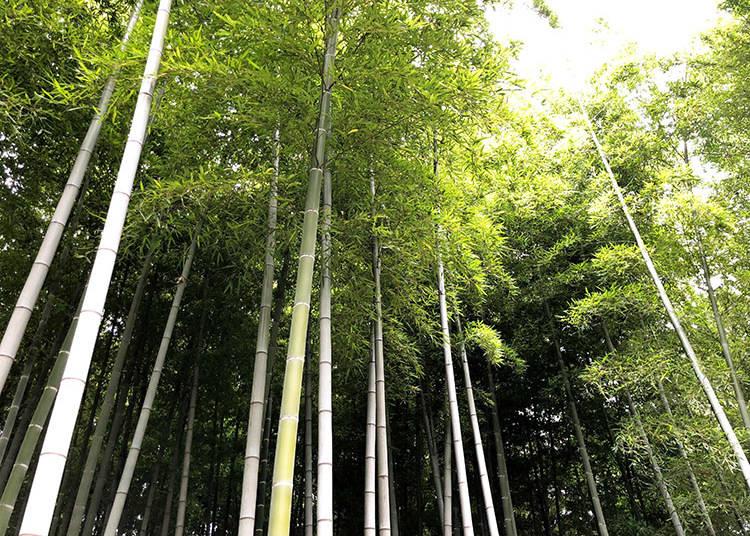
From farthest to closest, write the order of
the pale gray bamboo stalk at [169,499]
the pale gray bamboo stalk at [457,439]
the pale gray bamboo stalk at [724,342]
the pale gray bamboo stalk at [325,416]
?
the pale gray bamboo stalk at [169,499] < the pale gray bamboo stalk at [724,342] < the pale gray bamboo stalk at [457,439] < the pale gray bamboo stalk at [325,416]

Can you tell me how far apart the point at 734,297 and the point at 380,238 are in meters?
3.65

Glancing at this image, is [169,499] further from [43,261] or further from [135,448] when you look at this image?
[43,261]

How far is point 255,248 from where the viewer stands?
3.87 metres

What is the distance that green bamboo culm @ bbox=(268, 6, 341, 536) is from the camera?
80.0 inches

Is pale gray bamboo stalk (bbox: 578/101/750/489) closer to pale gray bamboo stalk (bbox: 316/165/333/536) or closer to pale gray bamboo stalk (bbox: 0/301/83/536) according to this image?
pale gray bamboo stalk (bbox: 316/165/333/536)

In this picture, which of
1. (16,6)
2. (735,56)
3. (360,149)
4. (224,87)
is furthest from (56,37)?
(735,56)

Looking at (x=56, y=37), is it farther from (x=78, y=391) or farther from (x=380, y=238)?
(x=78, y=391)

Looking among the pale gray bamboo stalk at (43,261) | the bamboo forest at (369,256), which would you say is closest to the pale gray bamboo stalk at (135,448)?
the bamboo forest at (369,256)

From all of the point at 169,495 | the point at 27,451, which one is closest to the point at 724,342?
the point at 27,451

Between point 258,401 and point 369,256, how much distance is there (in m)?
1.65

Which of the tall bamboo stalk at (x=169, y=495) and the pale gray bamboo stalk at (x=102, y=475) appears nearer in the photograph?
the pale gray bamboo stalk at (x=102, y=475)

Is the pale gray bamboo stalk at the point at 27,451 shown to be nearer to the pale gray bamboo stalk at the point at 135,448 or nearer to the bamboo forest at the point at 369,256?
the bamboo forest at the point at 369,256

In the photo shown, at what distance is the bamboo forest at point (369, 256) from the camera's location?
288 centimetres

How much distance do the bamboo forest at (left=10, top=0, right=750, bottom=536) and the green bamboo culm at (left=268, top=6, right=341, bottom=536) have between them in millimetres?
12
